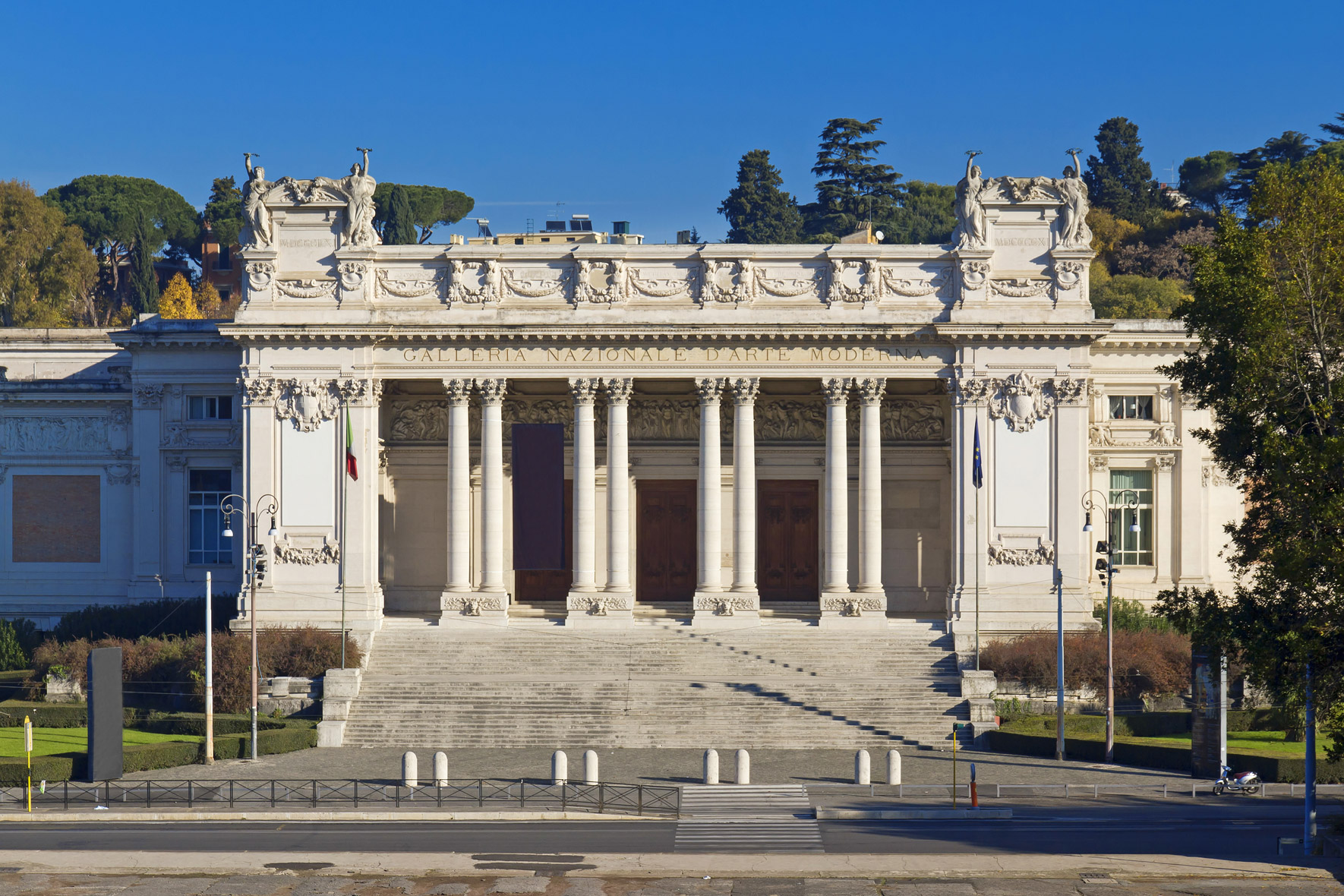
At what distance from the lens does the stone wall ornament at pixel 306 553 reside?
64.3 metres

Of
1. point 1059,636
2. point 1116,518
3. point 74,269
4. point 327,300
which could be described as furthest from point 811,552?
point 74,269

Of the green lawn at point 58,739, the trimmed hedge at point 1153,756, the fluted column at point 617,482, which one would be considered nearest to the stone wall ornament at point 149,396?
the green lawn at point 58,739

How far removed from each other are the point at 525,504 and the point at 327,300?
1159cm

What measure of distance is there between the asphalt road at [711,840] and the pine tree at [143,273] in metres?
88.3

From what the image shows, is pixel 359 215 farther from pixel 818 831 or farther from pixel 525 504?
pixel 818 831

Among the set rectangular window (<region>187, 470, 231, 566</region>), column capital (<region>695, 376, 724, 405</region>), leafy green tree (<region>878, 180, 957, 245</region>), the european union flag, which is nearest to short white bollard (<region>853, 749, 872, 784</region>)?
the european union flag

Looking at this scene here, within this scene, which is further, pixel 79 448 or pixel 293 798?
pixel 79 448

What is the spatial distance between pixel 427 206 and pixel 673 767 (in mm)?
96249

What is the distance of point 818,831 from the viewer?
40500 mm

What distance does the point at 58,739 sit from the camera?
54125mm

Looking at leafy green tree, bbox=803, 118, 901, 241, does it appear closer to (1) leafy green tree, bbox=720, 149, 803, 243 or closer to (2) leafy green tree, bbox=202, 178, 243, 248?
(1) leafy green tree, bbox=720, 149, 803, 243

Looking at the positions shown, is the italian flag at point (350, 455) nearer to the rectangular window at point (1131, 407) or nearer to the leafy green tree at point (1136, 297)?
the rectangular window at point (1131, 407)

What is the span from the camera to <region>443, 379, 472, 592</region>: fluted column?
6475 centimetres

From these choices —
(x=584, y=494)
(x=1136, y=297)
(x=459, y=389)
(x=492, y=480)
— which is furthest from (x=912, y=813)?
(x=1136, y=297)
